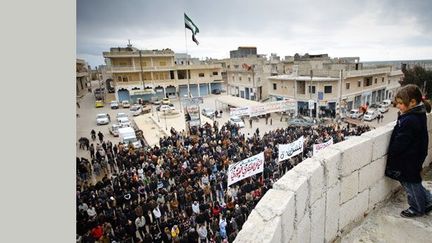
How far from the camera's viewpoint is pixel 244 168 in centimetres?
1048

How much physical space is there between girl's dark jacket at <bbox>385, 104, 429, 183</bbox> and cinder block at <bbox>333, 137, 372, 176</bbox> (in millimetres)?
355

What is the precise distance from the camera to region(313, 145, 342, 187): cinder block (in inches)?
115

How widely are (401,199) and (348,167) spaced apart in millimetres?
1306

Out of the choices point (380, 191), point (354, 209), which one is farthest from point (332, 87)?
point (354, 209)

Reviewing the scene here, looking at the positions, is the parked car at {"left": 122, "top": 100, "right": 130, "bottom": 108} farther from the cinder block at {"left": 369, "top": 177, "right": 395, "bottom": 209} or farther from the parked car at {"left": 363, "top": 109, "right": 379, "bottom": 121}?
the cinder block at {"left": 369, "top": 177, "right": 395, "bottom": 209}

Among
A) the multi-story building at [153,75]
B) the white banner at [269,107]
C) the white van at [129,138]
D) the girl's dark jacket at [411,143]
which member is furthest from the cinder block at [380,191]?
the multi-story building at [153,75]

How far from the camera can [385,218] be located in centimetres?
342

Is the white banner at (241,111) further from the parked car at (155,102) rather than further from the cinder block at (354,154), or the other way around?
the cinder block at (354,154)

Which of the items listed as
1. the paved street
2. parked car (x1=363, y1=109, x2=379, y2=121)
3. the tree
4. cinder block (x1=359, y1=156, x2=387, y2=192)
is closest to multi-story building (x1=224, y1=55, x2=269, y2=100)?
the paved street

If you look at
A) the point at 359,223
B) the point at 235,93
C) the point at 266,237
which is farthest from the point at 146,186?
the point at 235,93

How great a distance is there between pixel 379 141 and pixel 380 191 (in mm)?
762

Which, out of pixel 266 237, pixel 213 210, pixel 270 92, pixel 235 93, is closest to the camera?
pixel 266 237

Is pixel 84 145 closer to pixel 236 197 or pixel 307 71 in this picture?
pixel 236 197

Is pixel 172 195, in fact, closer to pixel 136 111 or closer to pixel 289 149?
pixel 289 149
